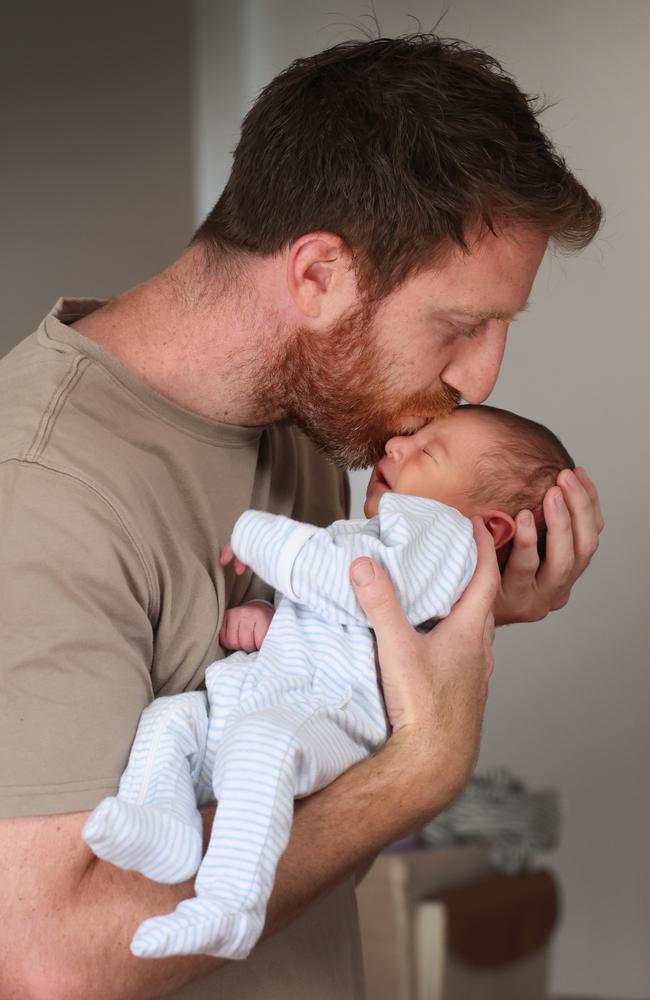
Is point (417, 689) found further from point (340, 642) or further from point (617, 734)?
point (617, 734)

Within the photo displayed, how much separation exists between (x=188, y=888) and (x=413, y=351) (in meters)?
0.69

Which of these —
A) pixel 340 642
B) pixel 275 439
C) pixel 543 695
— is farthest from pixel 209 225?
pixel 543 695

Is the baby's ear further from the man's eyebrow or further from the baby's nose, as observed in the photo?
the man's eyebrow

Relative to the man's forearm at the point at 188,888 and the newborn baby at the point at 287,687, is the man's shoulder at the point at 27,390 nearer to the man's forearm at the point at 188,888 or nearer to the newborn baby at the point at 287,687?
the newborn baby at the point at 287,687

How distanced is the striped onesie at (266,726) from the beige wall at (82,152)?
1.79 meters

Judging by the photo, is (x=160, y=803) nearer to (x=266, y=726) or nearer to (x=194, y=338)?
(x=266, y=726)

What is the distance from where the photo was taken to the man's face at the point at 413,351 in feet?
4.57

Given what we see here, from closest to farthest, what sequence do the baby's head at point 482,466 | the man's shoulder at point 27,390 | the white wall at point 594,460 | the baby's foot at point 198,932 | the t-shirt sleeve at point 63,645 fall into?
the baby's foot at point 198,932
the t-shirt sleeve at point 63,645
the man's shoulder at point 27,390
the baby's head at point 482,466
the white wall at point 594,460

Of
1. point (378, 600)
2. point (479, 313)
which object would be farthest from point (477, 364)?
point (378, 600)

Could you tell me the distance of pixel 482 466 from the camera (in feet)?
4.85

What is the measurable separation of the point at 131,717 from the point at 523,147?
0.81 meters

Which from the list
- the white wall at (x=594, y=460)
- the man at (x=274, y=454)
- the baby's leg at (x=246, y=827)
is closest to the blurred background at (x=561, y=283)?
the white wall at (x=594, y=460)

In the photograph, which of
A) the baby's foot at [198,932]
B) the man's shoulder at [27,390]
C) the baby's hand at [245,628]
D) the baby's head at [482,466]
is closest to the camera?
the baby's foot at [198,932]

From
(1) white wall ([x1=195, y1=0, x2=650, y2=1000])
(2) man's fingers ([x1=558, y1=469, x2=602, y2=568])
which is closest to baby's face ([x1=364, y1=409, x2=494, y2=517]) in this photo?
(2) man's fingers ([x1=558, y1=469, x2=602, y2=568])
